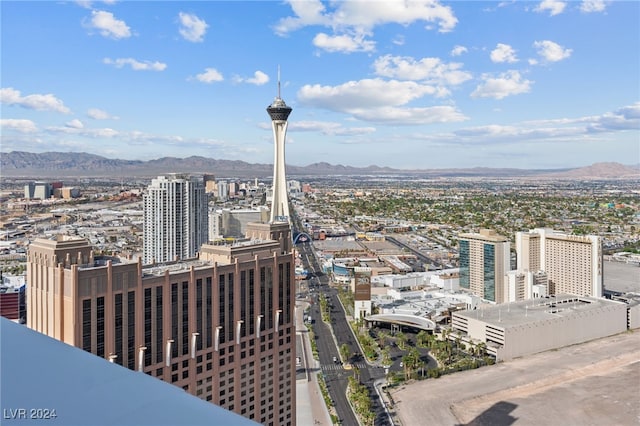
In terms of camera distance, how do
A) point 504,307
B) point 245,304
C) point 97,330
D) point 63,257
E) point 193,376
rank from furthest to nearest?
1. point 504,307
2. point 245,304
3. point 193,376
4. point 63,257
5. point 97,330

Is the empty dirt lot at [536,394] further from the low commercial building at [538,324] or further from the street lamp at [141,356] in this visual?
the street lamp at [141,356]

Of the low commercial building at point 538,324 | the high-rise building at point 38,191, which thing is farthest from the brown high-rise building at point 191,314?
the high-rise building at point 38,191

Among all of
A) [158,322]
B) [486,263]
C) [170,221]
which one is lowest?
[486,263]

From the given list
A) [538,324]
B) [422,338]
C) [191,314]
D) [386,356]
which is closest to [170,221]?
[422,338]

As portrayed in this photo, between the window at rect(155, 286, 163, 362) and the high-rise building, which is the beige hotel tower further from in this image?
the high-rise building

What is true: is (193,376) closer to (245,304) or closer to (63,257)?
(245,304)

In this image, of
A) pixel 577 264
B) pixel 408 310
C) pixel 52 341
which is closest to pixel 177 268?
pixel 52 341

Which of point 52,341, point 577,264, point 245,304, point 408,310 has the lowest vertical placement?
point 408,310

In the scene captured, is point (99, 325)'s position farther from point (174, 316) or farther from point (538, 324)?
point (538, 324)
